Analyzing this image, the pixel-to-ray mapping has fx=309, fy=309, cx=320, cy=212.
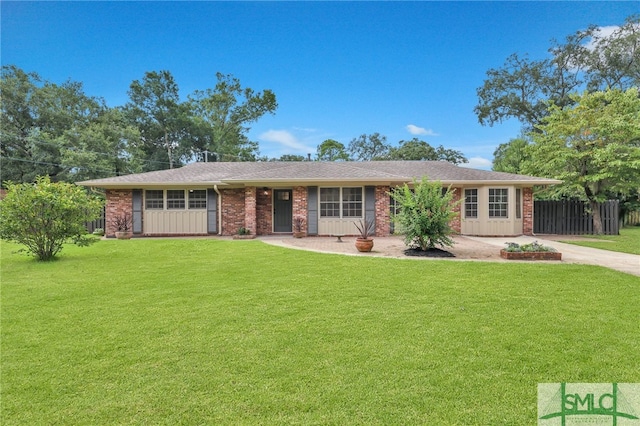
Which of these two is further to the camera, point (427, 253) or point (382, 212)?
point (382, 212)

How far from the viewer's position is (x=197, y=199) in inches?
532

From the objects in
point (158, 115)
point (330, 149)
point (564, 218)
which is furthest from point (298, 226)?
point (330, 149)

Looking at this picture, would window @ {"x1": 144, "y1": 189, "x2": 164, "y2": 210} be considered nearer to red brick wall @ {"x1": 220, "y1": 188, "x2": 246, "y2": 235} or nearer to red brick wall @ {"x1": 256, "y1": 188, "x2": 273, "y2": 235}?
red brick wall @ {"x1": 220, "y1": 188, "x2": 246, "y2": 235}

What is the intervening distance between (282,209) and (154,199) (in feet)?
18.1

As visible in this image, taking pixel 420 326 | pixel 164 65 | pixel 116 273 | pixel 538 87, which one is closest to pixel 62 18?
pixel 116 273

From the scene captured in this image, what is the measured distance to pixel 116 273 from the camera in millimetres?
6105

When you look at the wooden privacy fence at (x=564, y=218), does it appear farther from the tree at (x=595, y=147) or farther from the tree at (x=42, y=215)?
the tree at (x=42, y=215)

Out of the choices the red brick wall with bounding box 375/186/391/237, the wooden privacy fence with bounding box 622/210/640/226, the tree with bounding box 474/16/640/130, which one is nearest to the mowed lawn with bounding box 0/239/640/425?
the red brick wall with bounding box 375/186/391/237

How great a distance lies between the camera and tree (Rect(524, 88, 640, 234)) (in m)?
12.4

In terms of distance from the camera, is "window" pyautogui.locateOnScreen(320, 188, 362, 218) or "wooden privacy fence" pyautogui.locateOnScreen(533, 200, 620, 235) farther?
"wooden privacy fence" pyautogui.locateOnScreen(533, 200, 620, 235)

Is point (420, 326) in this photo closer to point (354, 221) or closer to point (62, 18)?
point (354, 221)

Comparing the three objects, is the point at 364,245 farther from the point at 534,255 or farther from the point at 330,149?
the point at 330,149

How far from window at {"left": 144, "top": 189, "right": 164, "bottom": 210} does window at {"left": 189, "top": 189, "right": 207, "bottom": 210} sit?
123cm

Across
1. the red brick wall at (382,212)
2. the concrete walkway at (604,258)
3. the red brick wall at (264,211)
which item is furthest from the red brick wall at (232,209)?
the concrete walkway at (604,258)
